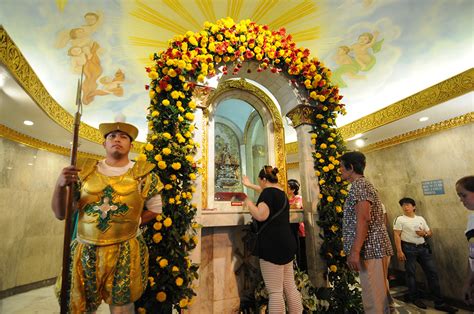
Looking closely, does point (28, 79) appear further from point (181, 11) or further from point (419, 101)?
point (419, 101)

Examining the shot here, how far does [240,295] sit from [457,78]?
20.1 ft

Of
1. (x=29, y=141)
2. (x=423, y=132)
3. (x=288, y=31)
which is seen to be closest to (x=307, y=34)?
(x=288, y=31)

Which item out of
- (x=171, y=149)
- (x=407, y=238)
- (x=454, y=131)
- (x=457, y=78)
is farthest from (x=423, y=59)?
(x=171, y=149)

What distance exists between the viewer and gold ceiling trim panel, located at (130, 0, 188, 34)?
4984 millimetres

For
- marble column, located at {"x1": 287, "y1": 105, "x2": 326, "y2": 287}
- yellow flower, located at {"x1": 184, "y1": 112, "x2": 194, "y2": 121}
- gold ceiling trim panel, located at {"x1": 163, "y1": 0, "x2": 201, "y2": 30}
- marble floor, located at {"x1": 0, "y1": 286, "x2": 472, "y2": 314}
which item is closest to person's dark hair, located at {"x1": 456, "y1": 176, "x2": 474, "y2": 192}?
marble column, located at {"x1": 287, "y1": 105, "x2": 326, "y2": 287}

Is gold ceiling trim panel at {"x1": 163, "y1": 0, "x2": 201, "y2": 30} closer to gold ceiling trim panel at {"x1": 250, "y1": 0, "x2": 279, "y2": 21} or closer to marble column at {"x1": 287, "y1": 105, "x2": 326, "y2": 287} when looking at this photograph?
gold ceiling trim panel at {"x1": 250, "y1": 0, "x2": 279, "y2": 21}

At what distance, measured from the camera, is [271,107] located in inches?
184

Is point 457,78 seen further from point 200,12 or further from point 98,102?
point 98,102

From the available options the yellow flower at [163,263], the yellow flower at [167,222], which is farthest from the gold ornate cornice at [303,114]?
the yellow flower at [163,263]

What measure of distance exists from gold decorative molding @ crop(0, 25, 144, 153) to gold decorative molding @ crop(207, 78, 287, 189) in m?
2.91

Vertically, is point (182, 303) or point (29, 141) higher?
point (29, 141)

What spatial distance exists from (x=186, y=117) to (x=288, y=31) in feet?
13.4

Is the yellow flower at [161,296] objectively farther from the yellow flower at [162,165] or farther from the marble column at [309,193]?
the marble column at [309,193]

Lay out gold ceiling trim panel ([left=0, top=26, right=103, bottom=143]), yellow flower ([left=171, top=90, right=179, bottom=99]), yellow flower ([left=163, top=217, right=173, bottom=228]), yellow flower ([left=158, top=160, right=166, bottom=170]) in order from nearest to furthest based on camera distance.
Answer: yellow flower ([left=163, top=217, right=173, bottom=228]), yellow flower ([left=158, top=160, right=166, bottom=170]), yellow flower ([left=171, top=90, right=179, bottom=99]), gold ceiling trim panel ([left=0, top=26, right=103, bottom=143])
